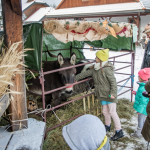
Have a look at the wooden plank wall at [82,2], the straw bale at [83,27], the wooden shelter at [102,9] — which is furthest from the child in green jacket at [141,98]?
the wooden plank wall at [82,2]

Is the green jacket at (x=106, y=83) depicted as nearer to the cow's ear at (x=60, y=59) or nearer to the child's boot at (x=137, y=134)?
the child's boot at (x=137, y=134)

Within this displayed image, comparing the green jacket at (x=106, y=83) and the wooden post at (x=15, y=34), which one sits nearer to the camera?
the wooden post at (x=15, y=34)

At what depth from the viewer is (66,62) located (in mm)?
4234

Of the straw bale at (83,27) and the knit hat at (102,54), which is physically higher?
the straw bale at (83,27)

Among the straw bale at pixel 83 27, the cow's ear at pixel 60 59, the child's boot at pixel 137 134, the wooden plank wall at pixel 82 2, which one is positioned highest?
the wooden plank wall at pixel 82 2

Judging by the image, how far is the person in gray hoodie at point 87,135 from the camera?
4.82ft

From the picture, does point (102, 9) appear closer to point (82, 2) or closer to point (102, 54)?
point (82, 2)

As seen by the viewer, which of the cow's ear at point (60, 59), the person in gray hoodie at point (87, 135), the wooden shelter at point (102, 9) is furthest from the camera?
the wooden shelter at point (102, 9)

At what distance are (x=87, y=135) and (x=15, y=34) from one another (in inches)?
57.9

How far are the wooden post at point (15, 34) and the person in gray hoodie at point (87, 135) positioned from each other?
74 cm

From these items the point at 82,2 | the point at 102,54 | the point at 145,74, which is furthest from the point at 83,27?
the point at 82,2

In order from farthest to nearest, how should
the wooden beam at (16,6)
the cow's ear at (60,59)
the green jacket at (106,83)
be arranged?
the cow's ear at (60,59), the green jacket at (106,83), the wooden beam at (16,6)

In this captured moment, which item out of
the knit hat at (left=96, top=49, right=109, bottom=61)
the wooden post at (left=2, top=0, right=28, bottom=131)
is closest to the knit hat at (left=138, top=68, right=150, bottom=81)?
the knit hat at (left=96, top=49, right=109, bottom=61)

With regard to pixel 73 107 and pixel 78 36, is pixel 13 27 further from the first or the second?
pixel 73 107
